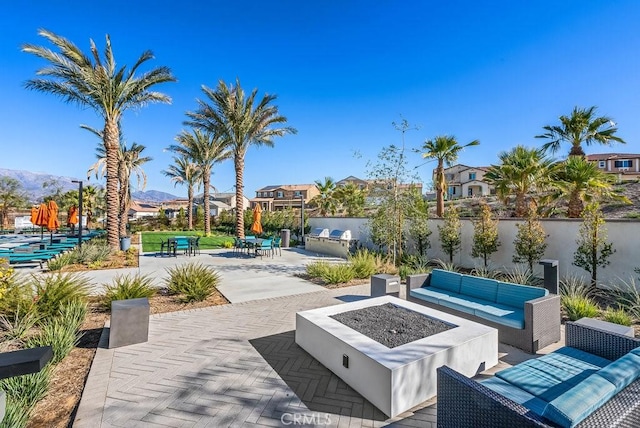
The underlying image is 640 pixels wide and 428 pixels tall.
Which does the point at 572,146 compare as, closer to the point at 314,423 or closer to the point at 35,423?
the point at 314,423

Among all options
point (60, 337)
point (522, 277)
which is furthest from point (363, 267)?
point (60, 337)

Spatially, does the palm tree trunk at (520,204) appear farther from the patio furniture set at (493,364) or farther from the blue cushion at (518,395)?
the blue cushion at (518,395)

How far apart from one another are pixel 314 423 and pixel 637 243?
9.32 metres

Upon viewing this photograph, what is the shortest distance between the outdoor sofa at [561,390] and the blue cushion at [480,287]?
73.1 inches

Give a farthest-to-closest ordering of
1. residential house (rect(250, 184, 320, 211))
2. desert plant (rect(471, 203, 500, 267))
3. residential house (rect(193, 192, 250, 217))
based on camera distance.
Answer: residential house (rect(193, 192, 250, 217)), residential house (rect(250, 184, 320, 211)), desert plant (rect(471, 203, 500, 267))

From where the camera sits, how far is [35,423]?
286cm

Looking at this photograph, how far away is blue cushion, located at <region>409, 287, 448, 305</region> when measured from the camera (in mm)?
5770

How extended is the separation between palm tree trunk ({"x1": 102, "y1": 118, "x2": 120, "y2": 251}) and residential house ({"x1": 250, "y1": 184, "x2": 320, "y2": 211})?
46.1m

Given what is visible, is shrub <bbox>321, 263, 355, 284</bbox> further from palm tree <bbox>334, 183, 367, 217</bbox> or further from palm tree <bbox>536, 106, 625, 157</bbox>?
palm tree <bbox>334, 183, 367, 217</bbox>

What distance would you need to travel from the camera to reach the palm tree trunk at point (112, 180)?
14478mm

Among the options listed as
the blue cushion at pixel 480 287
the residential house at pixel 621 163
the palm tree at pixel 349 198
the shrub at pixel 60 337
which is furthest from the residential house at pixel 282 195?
the shrub at pixel 60 337

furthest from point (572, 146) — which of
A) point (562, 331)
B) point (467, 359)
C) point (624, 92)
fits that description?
point (467, 359)

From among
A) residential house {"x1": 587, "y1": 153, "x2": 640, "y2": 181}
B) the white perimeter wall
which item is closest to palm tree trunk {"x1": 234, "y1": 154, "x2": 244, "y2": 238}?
the white perimeter wall

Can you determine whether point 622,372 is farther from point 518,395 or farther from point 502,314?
point 502,314
